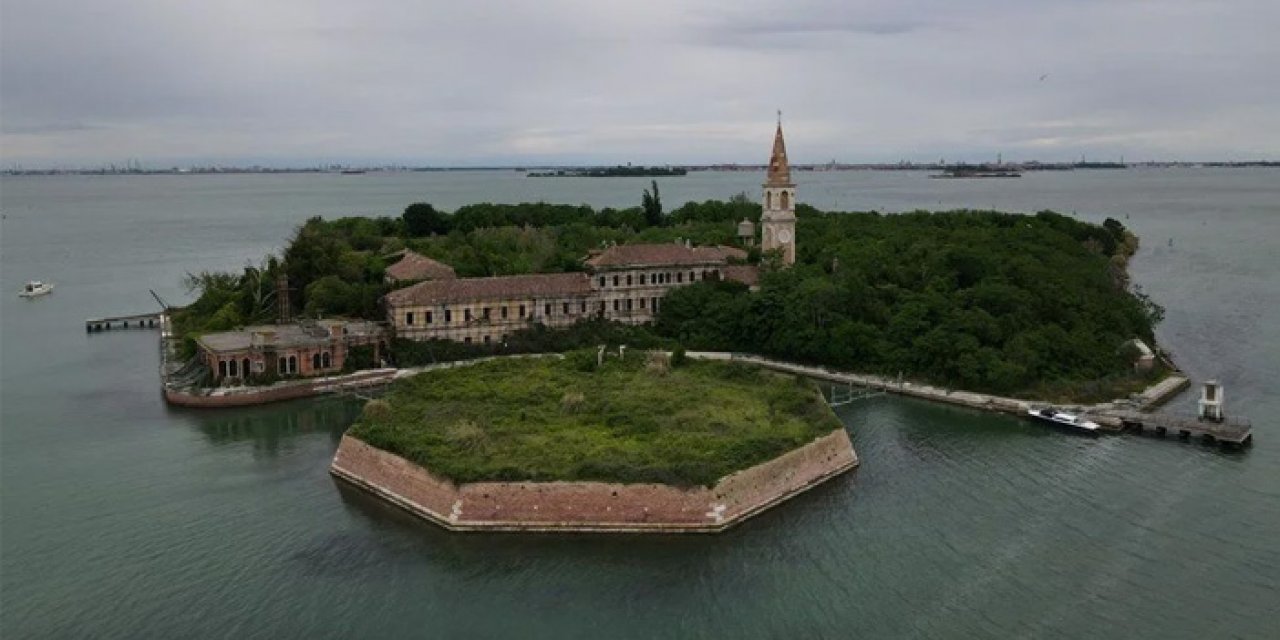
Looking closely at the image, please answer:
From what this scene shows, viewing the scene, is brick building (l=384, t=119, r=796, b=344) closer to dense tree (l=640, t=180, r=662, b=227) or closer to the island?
the island

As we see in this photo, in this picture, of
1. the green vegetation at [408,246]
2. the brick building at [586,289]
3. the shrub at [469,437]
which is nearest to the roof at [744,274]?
the brick building at [586,289]

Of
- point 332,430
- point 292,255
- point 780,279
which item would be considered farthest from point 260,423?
point 780,279

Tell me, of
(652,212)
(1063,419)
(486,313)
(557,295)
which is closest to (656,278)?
(557,295)

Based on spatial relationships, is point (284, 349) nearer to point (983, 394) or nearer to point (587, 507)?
point (587, 507)

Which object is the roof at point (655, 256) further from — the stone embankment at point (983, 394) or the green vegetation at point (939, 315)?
the stone embankment at point (983, 394)

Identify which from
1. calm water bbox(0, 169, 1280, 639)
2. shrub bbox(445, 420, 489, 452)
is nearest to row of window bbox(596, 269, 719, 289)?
calm water bbox(0, 169, 1280, 639)

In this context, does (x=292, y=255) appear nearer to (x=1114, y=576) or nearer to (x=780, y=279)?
(x=780, y=279)

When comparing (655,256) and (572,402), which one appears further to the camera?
(655,256)
